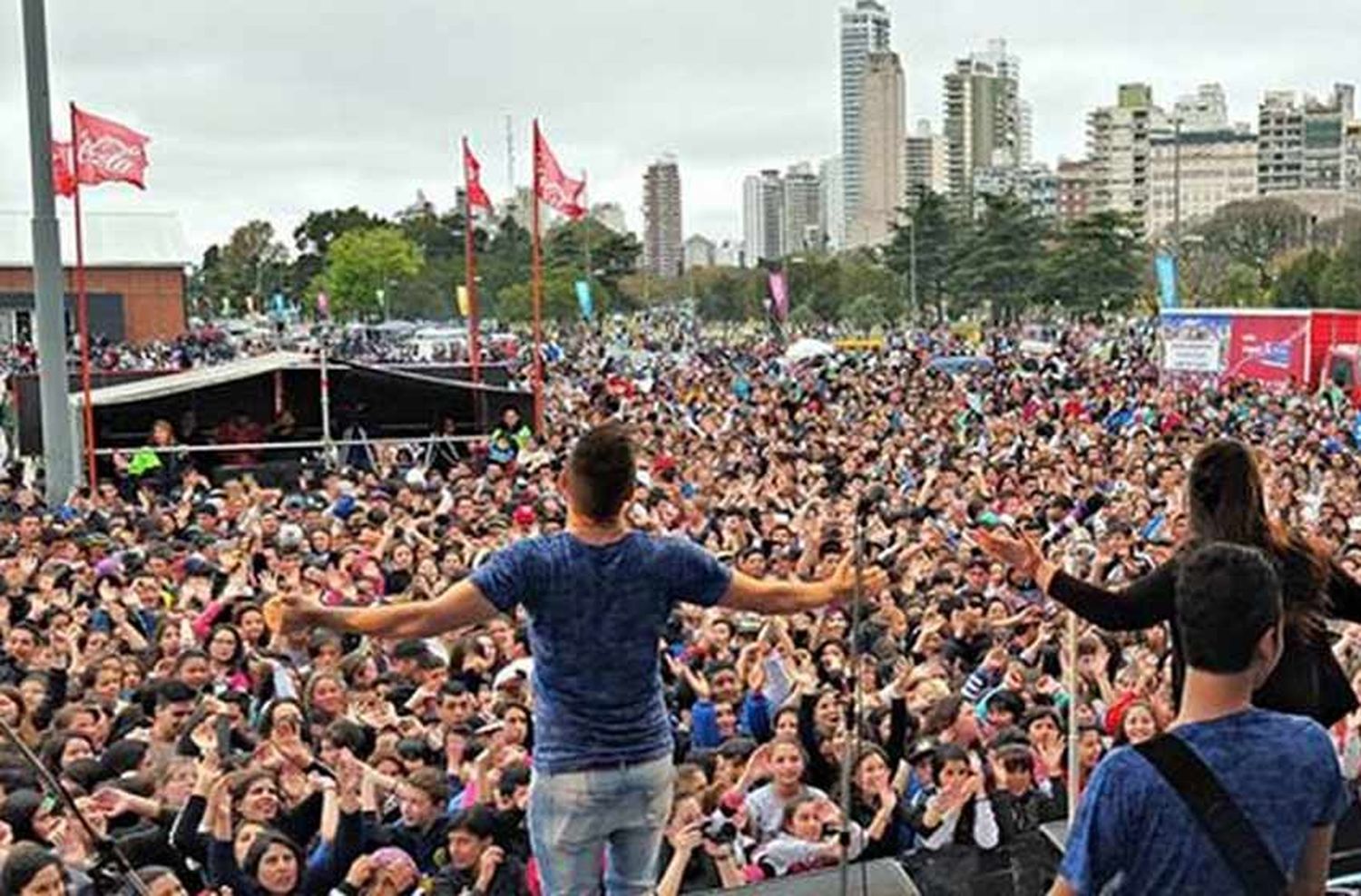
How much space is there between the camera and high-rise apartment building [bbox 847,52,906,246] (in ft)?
621

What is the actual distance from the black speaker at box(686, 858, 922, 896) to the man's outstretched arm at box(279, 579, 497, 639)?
6.16 ft

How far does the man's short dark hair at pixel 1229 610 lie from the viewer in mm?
2377

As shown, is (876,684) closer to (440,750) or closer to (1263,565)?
(440,750)

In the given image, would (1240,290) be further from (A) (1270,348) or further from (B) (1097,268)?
(A) (1270,348)

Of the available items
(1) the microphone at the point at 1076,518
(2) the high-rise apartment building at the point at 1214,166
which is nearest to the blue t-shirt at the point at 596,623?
(1) the microphone at the point at 1076,518

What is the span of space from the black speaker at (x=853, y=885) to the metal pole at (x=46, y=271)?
11.6 m

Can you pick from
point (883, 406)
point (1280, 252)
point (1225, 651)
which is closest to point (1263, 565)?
point (1225, 651)

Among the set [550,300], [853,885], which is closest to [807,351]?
[853,885]

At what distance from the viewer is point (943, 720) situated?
6.61 meters

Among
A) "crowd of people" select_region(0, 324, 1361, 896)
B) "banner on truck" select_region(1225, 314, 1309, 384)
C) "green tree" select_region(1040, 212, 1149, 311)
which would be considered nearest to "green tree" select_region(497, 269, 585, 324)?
Answer: "green tree" select_region(1040, 212, 1149, 311)

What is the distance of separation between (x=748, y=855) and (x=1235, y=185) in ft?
619

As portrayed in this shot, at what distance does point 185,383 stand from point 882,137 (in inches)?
7033

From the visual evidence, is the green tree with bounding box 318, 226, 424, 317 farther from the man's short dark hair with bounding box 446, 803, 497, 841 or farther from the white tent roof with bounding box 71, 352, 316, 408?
the man's short dark hair with bounding box 446, 803, 497, 841

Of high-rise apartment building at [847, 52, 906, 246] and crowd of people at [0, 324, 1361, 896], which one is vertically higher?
high-rise apartment building at [847, 52, 906, 246]
